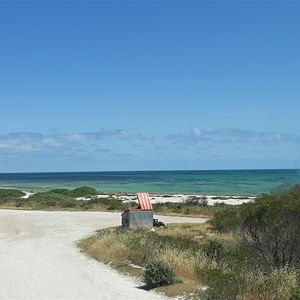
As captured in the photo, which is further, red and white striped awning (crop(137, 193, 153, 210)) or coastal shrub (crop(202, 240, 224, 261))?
red and white striped awning (crop(137, 193, 153, 210))

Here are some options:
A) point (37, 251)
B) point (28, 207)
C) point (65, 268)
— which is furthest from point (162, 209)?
point (65, 268)

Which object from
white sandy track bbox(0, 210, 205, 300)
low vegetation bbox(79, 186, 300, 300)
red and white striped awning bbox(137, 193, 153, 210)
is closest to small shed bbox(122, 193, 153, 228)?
red and white striped awning bbox(137, 193, 153, 210)

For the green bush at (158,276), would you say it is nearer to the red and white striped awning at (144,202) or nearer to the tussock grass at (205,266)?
the tussock grass at (205,266)

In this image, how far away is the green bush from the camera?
13000 mm

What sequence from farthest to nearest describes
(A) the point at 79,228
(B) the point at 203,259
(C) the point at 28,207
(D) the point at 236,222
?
(C) the point at 28,207 → (A) the point at 79,228 → (D) the point at 236,222 → (B) the point at 203,259

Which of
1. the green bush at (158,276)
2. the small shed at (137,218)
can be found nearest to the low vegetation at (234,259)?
the green bush at (158,276)

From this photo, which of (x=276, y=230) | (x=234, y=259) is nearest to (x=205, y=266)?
(x=234, y=259)

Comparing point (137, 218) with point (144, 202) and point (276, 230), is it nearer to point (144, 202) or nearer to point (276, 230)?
point (144, 202)

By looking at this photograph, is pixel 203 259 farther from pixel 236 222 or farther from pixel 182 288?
pixel 236 222

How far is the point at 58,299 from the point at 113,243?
27.3ft

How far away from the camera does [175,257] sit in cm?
1543

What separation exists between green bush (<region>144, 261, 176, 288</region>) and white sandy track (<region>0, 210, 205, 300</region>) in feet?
1.38

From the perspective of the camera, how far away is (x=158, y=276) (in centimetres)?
1300

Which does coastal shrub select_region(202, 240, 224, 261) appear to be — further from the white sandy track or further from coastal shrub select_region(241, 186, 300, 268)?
the white sandy track
